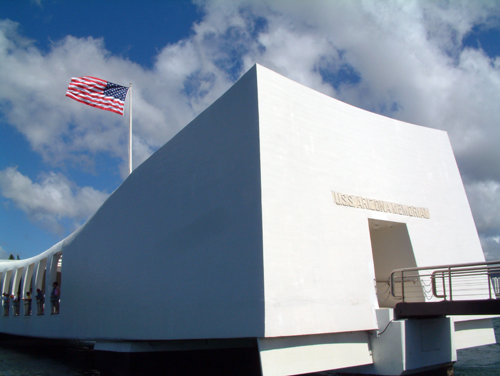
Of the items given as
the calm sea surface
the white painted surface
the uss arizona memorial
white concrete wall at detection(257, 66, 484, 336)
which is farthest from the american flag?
the white painted surface

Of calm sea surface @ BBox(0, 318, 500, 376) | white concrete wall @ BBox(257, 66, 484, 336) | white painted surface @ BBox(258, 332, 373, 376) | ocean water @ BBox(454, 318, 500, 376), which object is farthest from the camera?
ocean water @ BBox(454, 318, 500, 376)

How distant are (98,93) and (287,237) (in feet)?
32.4

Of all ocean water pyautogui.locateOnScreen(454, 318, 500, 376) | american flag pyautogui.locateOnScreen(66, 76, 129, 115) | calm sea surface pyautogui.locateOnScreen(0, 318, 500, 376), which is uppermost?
american flag pyautogui.locateOnScreen(66, 76, 129, 115)

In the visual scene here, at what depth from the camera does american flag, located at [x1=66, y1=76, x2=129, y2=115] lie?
1362cm

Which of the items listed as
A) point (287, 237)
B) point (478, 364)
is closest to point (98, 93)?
point (287, 237)

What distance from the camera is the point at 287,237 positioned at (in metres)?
7.46

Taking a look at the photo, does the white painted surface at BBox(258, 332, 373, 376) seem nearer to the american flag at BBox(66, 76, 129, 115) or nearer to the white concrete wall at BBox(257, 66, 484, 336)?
the white concrete wall at BBox(257, 66, 484, 336)

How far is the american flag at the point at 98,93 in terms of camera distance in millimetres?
13617

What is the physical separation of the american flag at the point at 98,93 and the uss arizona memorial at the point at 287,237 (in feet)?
12.9

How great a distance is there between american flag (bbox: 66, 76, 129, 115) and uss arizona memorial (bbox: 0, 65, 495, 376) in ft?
12.9

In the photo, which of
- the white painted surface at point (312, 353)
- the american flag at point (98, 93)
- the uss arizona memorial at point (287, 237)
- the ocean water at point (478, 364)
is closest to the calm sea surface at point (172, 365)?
the ocean water at point (478, 364)

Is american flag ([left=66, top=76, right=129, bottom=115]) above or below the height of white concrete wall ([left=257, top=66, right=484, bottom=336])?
above

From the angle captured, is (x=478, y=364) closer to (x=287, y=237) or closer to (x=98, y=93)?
(x=287, y=237)

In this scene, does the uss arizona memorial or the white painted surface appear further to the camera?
the uss arizona memorial
